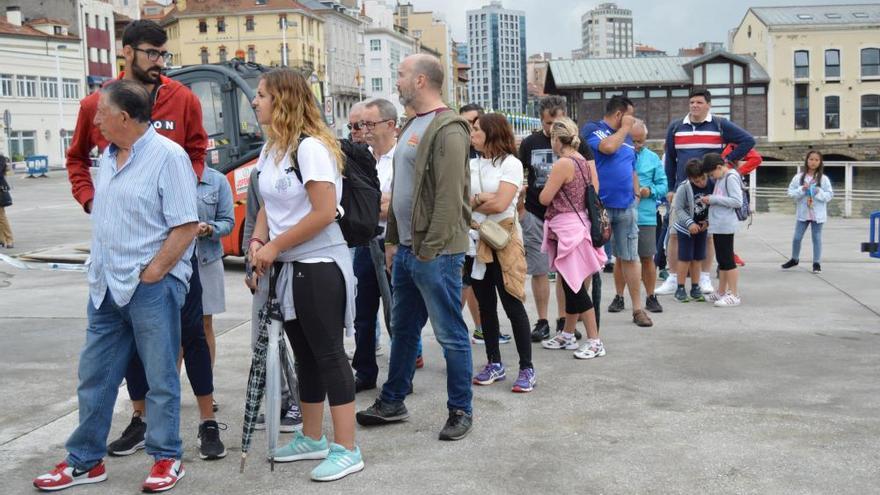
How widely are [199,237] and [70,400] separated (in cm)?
156

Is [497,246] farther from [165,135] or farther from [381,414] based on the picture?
[165,135]

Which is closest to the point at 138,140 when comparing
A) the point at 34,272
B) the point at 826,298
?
the point at 826,298

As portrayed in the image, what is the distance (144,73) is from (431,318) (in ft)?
6.38

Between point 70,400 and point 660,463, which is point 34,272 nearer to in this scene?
point 70,400

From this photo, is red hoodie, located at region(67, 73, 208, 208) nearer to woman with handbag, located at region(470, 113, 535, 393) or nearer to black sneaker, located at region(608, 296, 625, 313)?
woman with handbag, located at region(470, 113, 535, 393)

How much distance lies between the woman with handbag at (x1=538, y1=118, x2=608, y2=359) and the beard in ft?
9.83

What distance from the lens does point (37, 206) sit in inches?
1085

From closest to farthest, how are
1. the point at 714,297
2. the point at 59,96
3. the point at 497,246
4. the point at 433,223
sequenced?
the point at 433,223 < the point at 497,246 < the point at 714,297 < the point at 59,96

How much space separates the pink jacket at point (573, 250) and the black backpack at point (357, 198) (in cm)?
259

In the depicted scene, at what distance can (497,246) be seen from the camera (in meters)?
6.48

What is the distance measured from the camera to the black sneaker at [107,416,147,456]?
5.15m

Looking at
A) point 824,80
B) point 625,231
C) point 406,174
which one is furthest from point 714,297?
point 824,80

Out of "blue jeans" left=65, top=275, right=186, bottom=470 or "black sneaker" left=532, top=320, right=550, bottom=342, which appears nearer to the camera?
"blue jeans" left=65, top=275, right=186, bottom=470

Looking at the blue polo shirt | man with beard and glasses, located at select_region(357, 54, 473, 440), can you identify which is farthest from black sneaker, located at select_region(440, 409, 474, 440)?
the blue polo shirt
